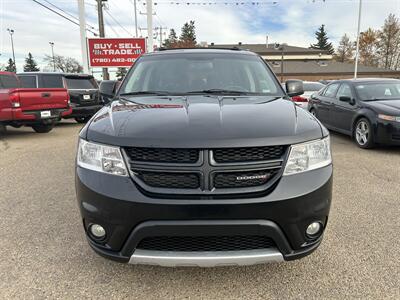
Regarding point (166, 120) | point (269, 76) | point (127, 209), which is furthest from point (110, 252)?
point (269, 76)

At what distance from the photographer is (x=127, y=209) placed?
2.01 metres

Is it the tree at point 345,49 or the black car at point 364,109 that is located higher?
the tree at point 345,49

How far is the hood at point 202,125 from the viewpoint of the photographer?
2045 millimetres

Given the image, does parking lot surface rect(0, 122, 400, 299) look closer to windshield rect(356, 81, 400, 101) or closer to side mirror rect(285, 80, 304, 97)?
side mirror rect(285, 80, 304, 97)

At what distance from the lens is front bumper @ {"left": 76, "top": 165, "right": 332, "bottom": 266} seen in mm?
1979

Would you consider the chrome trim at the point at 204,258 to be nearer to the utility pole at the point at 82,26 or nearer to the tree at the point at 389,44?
the utility pole at the point at 82,26

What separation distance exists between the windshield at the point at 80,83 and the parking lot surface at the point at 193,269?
7.27 m

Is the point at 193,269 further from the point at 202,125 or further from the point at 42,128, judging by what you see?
the point at 42,128

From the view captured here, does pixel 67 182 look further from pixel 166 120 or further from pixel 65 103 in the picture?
pixel 65 103

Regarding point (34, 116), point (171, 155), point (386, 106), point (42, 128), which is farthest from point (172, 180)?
point (42, 128)

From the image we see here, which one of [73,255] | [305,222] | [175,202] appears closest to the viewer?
[175,202]

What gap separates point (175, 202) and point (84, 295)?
1015mm

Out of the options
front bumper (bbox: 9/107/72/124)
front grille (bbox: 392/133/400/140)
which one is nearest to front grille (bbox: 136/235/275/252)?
Result: front grille (bbox: 392/133/400/140)

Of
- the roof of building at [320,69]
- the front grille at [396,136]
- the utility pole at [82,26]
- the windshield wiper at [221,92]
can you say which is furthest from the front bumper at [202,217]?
the roof of building at [320,69]
